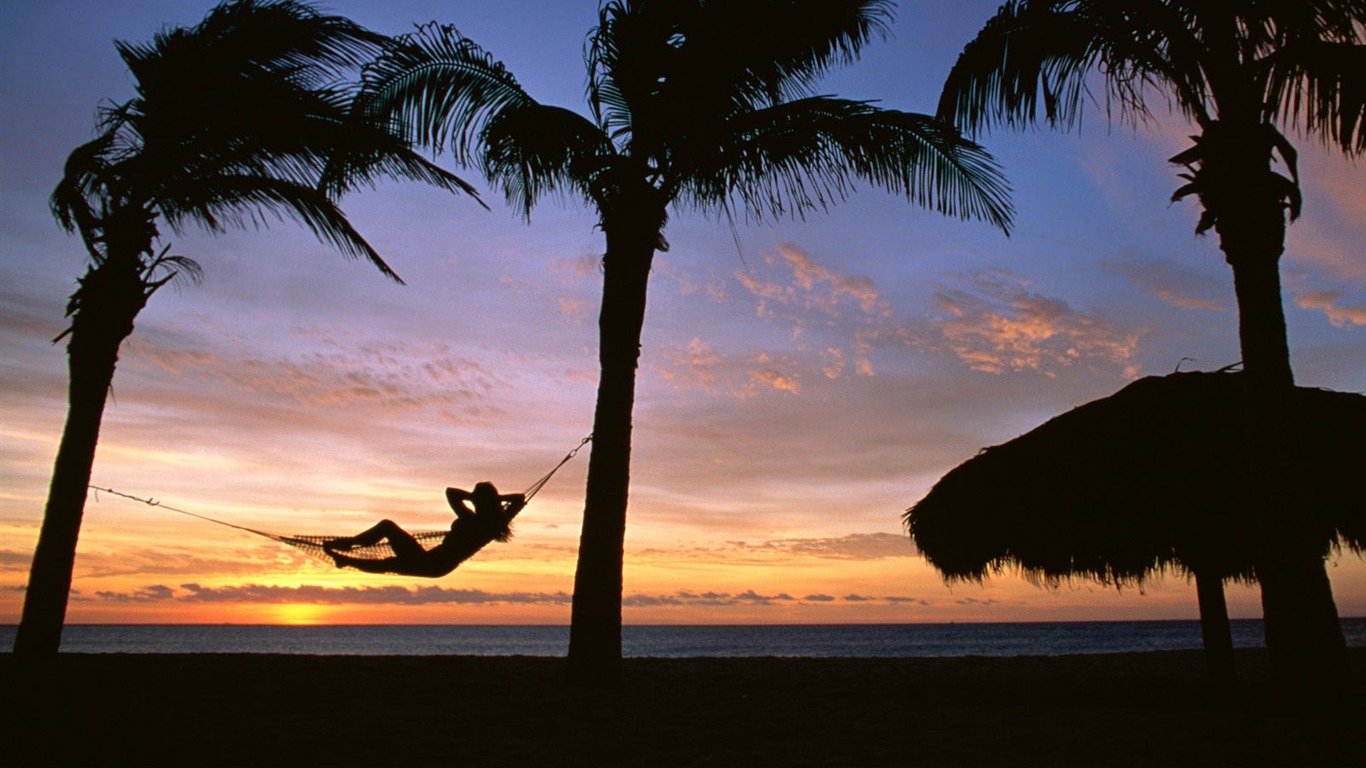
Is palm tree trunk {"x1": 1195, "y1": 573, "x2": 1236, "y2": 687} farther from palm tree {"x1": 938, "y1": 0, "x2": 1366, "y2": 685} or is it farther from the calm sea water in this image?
the calm sea water

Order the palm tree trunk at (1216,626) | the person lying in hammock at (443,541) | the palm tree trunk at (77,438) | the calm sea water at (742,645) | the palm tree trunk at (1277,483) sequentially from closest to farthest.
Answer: the palm tree trunk at (1277,483)
the palm tree trunk at (77,438)
the palm tree trunk at (1216,626)
the person lying in hammock at (443,541)
the calm sea water at (742,645)

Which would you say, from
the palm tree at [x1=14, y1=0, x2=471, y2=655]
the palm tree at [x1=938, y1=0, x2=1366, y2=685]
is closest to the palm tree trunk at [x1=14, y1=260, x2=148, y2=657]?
the palm tree at [x1=14, y1=0, x2=471, y2=655]

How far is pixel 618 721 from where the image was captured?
626 cm

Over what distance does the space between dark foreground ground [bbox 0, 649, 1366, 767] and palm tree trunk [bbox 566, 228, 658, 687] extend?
1.07ft

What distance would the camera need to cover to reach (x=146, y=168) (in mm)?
8188

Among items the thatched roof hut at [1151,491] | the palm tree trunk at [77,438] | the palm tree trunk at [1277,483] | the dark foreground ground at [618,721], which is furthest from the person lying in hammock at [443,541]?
the palm tree trunk at [1277,483]

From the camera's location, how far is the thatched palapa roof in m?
7.50

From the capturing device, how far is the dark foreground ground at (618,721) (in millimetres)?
4906

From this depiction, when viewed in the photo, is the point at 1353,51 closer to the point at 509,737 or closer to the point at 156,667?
the point at 509,737

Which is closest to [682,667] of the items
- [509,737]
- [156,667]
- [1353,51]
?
[156,667]

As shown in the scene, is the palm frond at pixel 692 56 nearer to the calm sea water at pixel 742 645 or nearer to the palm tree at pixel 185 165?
the palm tree at pixel 185 165

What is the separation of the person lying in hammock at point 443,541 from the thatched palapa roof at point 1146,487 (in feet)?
13.8

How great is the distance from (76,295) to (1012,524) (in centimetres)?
821

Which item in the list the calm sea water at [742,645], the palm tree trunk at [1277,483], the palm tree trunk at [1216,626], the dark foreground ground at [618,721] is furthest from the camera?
the calm sea water at [742,645]
